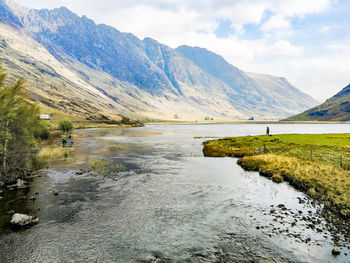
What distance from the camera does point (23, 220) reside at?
20.7 m

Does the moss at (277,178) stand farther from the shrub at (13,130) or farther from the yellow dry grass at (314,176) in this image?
the shrub at (13,130)

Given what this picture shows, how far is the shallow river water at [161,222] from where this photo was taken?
659 inches

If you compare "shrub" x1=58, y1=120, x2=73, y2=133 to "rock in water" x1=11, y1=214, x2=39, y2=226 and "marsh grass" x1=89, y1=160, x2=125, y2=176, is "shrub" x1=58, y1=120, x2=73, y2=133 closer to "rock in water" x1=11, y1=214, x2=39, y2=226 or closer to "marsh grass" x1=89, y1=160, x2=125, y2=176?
"marsh grass" x1=89, y1=160, x2=125, y2=176

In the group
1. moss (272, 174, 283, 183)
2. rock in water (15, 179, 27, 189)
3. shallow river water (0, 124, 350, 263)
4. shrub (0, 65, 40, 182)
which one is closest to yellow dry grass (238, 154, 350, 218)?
moss (272, 174, 283, 183)

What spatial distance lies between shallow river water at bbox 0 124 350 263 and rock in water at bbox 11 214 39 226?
624 mm

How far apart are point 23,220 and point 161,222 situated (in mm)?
12688

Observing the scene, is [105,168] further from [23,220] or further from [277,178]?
[277,178]

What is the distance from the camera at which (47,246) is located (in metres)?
17.5

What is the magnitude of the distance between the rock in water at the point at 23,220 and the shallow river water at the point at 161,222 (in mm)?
624

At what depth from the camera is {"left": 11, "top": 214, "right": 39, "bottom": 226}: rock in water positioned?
806 inches

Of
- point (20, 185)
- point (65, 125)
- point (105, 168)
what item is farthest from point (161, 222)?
point (65, 125)

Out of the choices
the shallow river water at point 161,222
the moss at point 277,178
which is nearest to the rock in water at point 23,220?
the shallow river water at point 161,222

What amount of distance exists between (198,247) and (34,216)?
635 inches

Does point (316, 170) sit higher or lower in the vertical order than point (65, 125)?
lower
